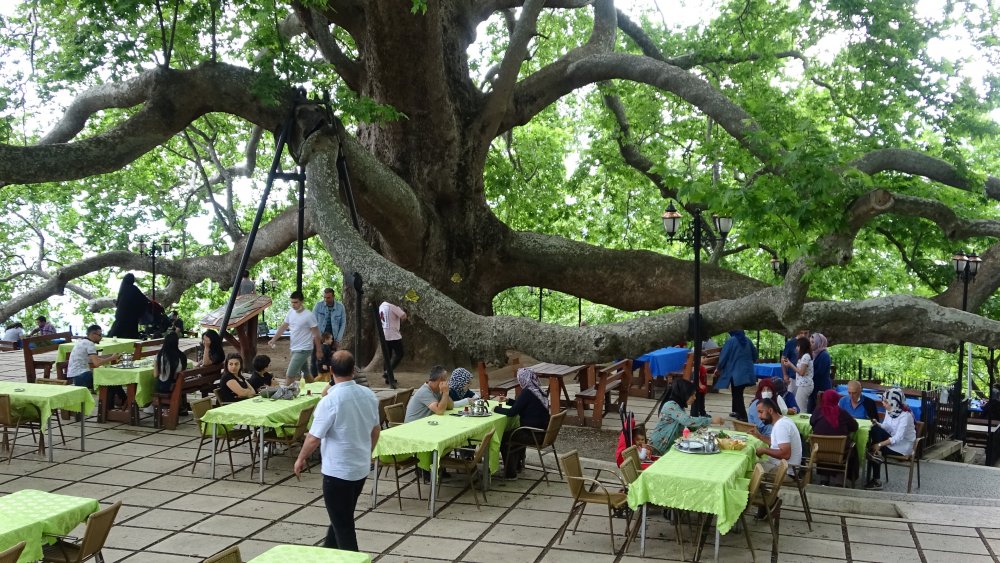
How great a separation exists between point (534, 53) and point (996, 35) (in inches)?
458

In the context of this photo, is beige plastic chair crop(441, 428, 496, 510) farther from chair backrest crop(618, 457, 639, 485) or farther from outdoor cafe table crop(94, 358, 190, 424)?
outdoor cafe table crop(94, 358, 190, 424)

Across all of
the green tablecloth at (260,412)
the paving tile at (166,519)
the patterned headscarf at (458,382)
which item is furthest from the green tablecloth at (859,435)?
the paving tile at (166,519)

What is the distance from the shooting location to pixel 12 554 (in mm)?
5070

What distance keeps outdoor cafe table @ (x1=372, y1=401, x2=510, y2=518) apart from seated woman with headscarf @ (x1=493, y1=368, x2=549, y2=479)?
0.19 meters

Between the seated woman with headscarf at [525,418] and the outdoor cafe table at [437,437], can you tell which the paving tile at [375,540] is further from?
the seated woman with headscarf at [525,418]

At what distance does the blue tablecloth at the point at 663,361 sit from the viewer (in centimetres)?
1698

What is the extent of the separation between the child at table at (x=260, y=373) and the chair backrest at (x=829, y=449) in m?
6.69

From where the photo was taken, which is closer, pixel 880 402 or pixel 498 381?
pixel 880 402

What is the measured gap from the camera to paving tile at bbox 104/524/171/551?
25.0ft

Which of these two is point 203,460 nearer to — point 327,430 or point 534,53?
point 327,430

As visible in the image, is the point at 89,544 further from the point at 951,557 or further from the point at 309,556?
the point at 951,557

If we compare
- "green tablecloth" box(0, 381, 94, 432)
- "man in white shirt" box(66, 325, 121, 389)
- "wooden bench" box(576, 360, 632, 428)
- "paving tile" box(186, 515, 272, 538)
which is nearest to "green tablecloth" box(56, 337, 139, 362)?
"man in white shirt" box(66, 325, 121, 389)

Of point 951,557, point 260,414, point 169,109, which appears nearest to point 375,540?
point 260,414

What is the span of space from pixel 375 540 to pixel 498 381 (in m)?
8.78
